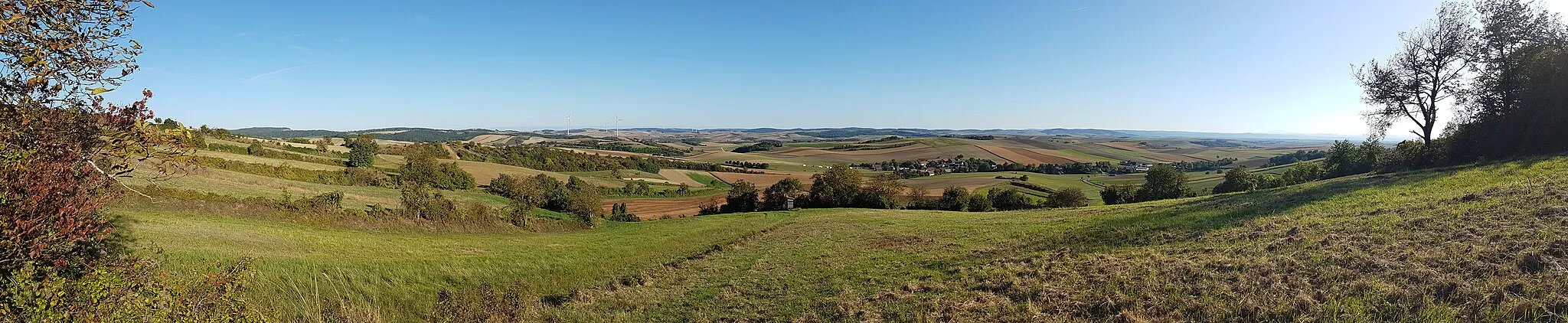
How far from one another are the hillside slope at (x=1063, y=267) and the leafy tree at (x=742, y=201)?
2792 cm

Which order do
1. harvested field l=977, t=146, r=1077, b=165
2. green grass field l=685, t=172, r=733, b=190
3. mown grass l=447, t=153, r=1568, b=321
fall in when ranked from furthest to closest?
1. harvested field l=977, t=146, r=1077, b=165
2. green grass field l=685, t=172, r=733, b=190
3. mown grass l=447, t=153, r=1568, b=321

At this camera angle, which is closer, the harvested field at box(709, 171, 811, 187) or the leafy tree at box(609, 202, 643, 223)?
the leafy tree at box(609, 202, 643, 223)

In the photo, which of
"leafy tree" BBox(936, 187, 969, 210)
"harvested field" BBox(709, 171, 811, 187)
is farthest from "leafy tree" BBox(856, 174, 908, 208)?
"harvested field" BBox(709, 171, 811, 187)

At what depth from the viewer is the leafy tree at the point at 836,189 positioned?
155ft

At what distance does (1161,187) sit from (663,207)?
4930cm

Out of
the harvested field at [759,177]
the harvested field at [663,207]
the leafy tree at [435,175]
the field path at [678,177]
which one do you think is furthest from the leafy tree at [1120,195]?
the leafy tree at [435,175]

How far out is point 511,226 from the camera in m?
28.1

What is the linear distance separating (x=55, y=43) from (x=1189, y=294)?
11646 millimetres

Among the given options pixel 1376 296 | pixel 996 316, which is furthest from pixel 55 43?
pixel 1376 296

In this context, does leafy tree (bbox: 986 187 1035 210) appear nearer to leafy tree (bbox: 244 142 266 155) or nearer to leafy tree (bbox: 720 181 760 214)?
leafy tree (bbox: 720 181 760 214)

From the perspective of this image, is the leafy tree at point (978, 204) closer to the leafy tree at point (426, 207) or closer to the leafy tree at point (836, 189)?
the leafy tree at point (836, 189)

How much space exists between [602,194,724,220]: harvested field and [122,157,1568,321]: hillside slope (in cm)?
2828

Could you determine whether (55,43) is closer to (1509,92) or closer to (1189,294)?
(1189,294)

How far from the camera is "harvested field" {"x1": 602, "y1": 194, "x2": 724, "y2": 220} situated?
4812cm
